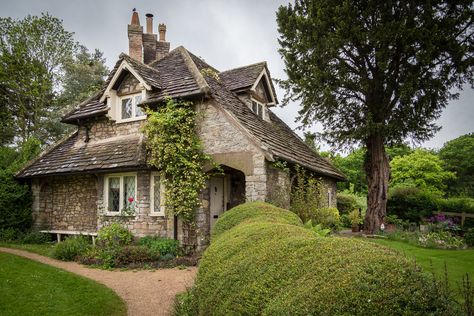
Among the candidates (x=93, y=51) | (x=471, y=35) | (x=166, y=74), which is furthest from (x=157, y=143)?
(x=93, y=51)

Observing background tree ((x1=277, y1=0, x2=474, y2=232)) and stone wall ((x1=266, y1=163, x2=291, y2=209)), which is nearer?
stone wall ((x1=266, y1=163, x2=291, y2=209))

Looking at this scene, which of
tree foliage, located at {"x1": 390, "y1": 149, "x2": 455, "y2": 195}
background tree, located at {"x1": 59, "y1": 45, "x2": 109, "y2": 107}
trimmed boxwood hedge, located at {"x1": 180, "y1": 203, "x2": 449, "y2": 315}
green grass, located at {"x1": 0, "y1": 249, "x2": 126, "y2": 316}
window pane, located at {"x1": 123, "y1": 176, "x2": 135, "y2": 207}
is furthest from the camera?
tree foliage, located at {"x1": 390, "y1": 149, "x2": 455, "y2": 195}

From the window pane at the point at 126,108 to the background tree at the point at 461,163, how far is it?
39.0 m

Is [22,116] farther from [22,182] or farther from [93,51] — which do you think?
[22,182]

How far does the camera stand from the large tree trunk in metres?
16.8

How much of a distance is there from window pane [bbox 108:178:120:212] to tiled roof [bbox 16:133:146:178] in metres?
0.87

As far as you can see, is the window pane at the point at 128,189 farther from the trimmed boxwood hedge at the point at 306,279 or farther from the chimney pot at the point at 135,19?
the trimmed boxwood hedge at the point at 306,279

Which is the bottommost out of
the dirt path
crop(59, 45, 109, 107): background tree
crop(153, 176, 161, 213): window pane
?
the dirt path

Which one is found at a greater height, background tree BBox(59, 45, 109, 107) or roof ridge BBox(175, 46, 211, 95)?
background tree BBox(59, 45, 109, 107)

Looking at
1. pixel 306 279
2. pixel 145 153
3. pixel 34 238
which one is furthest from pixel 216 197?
pixel 306 279

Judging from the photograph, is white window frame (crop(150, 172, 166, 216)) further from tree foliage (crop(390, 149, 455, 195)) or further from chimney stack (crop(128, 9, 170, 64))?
tree foliage (crop(390, 149, 455, 195))

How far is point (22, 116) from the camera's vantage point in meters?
28.1

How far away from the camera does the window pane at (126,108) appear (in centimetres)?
1415

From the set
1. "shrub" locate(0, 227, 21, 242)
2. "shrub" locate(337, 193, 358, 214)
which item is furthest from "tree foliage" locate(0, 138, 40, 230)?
"shrub" locate(337, 193, 358, 214)
